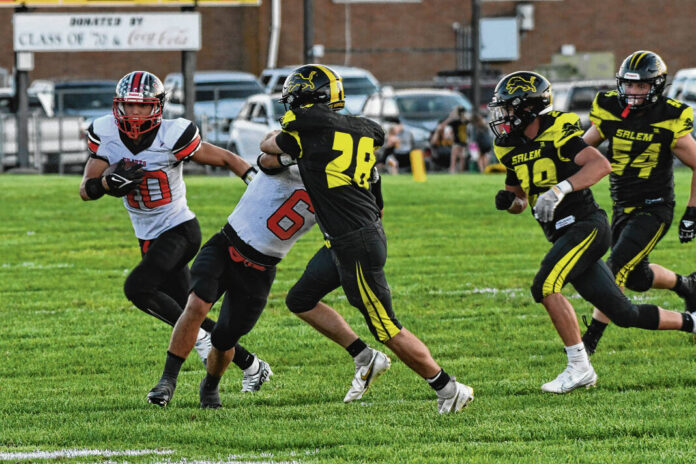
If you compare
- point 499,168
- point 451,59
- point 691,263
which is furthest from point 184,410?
point 451,59

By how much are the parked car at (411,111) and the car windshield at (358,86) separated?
2.68 ft

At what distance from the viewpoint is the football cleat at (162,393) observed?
638cm

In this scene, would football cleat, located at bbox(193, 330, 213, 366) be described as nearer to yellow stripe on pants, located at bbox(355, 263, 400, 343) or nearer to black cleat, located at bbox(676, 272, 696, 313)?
yellow stripe on pants, located at bbox(355, 263, 400, 343)

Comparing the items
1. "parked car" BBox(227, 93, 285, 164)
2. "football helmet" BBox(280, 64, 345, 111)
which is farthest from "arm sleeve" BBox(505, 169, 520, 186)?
"parked car" BBox(227, 93, 285, 164)

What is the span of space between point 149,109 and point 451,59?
32071 mm

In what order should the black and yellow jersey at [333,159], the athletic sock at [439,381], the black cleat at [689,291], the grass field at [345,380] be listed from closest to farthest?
1. the grass field at [345,380]
2. the black and yellow jersey at [333,159]
3. the athletic sock at [439,381]
4. the black cleat at [689,291]

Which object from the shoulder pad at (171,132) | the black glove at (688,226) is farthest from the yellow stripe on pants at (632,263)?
the shoulder pad at (171,132)

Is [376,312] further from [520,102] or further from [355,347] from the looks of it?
[520,102]

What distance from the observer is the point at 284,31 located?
35.4m

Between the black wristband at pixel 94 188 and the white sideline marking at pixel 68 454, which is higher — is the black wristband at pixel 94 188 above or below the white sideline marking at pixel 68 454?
above

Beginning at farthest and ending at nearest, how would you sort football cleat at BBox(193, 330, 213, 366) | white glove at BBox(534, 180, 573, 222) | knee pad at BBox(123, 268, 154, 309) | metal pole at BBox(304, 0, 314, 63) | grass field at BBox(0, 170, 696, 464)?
1. metal pole at BBox(304, 0, 314, 63)
2. football cleat at BBox(193, 330, 213, 366)
3. knee pad at BBox(123, 268, 154, 309)
4. white glove at BBox(534, 180, 573, 222)
5. grass field at BBox(0, 170, 696, 464)

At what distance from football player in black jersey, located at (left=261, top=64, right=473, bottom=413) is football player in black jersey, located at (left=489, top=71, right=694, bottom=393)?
83 centimetres

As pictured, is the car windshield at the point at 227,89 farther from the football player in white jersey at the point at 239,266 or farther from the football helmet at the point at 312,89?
the football helmet at the point at 312,89

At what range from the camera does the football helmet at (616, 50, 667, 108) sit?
7504 millimetres
